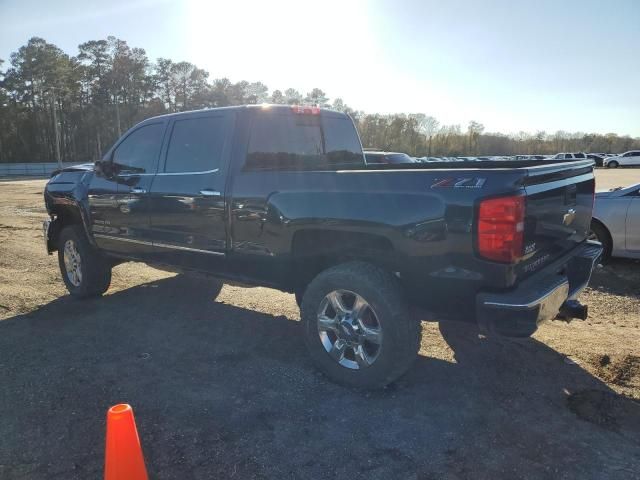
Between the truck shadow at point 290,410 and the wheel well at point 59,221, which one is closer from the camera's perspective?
the truck shadow at point 290,410

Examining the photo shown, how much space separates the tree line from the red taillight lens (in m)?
60.1

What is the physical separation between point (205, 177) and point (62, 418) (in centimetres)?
214

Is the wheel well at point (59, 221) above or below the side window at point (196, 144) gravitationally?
below

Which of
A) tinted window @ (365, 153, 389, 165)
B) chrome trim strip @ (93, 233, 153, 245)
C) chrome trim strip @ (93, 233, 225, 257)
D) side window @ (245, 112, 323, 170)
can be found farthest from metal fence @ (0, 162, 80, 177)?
side window @ (245, 112, 323, 170)

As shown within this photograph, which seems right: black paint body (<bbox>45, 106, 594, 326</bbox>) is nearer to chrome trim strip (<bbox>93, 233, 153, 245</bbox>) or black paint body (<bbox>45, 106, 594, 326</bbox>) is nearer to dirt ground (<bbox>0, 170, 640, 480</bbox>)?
chrome trim strip (<bbox>93, 233, 153, 245</bbox>)

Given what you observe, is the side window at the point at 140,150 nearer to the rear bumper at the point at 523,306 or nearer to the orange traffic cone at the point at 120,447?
the orange traffic cone at the point at 120,447

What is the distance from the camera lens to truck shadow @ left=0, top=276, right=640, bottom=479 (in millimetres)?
2619

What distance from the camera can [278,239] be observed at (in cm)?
375

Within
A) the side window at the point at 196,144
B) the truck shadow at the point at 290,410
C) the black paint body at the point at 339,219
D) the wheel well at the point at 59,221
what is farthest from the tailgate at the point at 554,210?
the wheel well at the point at 59,221

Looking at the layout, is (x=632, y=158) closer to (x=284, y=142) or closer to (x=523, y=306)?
(x=284, y=142)

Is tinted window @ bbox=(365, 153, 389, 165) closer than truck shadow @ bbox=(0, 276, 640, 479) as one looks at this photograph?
No

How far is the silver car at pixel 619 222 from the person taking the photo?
6348 millimetres

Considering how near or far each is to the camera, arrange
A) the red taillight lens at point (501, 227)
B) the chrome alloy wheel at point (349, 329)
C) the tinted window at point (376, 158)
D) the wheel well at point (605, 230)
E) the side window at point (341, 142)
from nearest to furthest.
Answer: the red taillight lens at point (501, 227)
the chrome alloy wheel at point (349, 329)
the side window at point (341, 142)
the wheel well at point (605, 230)
the tinted window at point (376, 158)

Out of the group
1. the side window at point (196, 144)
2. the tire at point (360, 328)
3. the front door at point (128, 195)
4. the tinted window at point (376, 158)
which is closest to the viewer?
the tire at point (360, 328)
